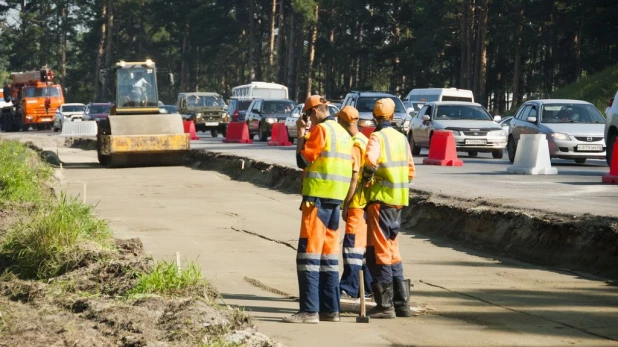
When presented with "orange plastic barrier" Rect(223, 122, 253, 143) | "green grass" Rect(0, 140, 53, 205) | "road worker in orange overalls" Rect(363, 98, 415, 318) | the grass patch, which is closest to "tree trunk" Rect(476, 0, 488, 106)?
"orange plastic barrier" Rect(223, 122, 253, 143)

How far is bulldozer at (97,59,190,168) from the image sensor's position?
1203 inches

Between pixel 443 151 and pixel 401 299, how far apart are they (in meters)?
18.0

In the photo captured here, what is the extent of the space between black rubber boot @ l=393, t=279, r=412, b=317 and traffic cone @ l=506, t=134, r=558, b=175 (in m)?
14.3

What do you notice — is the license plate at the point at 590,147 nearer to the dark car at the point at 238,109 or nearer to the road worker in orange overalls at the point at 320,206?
the road worker in orange overalls at the point at 320,206

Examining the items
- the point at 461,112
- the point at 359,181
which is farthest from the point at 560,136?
the point at 359,181

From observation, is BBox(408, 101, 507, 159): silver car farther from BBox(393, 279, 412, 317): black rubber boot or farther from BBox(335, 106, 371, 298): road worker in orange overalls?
BBox(393, 279, 412, 317): black rubber boot

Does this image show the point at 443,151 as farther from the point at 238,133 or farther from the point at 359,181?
the point at 359,181

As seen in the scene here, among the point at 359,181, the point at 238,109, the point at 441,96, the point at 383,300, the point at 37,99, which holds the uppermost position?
the point at 441,96

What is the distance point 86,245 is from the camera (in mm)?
11289

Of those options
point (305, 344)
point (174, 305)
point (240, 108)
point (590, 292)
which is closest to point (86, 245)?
point (174, 305)

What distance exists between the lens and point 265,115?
44406mm

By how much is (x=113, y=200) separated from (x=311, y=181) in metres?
12.5

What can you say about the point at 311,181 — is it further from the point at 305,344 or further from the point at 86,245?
the point at 86,245

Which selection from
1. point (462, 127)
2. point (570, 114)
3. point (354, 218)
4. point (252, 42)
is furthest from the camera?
point (252, 42)
